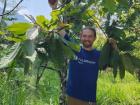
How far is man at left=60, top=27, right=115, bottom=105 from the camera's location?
4527 mm

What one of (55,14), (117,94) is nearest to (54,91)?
(117,94)

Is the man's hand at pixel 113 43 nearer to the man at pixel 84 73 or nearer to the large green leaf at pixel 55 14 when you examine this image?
the large green leaf at pixel 55 14

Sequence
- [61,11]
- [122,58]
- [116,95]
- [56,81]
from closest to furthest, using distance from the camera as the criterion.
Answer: [61,11] < [122,58] < [56,81] < [116,95]

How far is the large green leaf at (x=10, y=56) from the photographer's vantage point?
1529 millimetres

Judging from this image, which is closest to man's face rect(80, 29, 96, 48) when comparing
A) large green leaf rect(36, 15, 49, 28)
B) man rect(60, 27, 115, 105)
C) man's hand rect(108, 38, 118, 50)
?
man rect(60, 27, 115, 105)

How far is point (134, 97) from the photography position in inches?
350

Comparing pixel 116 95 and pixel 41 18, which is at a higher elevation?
pixel 41 18

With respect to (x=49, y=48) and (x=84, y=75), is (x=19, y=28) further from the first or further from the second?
(x=84, y=75)

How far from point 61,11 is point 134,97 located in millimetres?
7313

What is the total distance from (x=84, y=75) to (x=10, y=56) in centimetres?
309

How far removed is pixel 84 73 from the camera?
15.1 feet

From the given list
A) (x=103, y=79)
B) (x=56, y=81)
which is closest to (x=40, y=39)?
(x=56, y=81)

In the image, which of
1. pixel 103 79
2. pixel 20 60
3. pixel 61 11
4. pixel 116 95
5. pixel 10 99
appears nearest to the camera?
pixel 20 60

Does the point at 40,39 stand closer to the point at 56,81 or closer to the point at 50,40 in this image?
the point at 50,40
